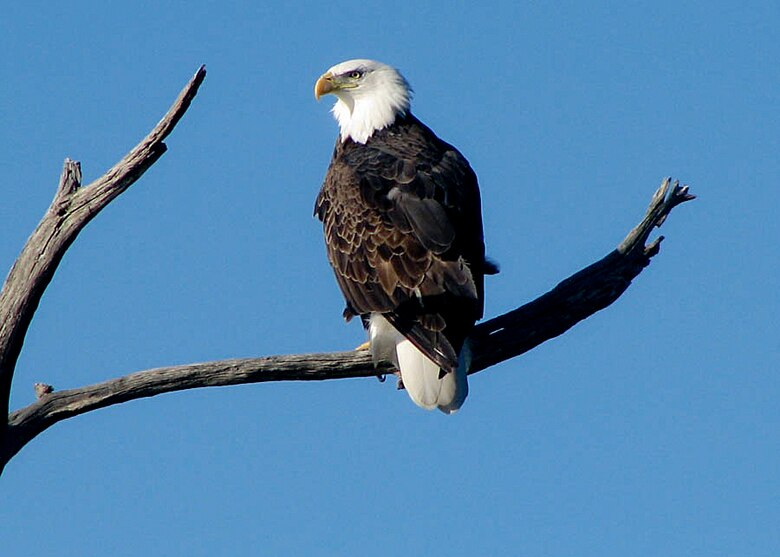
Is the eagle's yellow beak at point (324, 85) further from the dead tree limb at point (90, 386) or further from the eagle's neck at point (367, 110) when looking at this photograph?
the dead tree limb at point (90, 386)

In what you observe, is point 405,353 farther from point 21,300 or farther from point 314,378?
point 21,300

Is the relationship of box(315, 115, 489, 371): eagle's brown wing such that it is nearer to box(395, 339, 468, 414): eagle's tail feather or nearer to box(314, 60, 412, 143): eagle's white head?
box(395, 339, 468, 414): eagle's tail feather

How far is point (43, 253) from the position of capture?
17.9ft

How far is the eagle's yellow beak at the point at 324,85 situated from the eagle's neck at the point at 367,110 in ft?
0.28

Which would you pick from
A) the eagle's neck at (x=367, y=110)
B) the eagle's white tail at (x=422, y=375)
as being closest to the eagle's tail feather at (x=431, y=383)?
the eagle's white tail at (x=422, y=375)

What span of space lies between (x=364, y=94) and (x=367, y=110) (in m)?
0.16

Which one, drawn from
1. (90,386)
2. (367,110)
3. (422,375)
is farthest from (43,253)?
(367,110)

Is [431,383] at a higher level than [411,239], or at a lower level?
lower

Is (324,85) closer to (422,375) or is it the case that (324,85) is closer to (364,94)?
(364,94)

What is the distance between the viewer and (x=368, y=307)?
19.9 ft

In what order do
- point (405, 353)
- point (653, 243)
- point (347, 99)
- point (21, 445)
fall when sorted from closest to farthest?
point (21, 445)
point (405, 353)
point (653, 243)
point (347, 99)

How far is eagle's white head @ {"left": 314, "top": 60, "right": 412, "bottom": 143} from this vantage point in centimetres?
704

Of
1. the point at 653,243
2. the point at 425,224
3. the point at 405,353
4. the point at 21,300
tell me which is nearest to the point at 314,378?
the point at 405,353

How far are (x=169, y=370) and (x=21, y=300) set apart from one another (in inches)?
27.5
